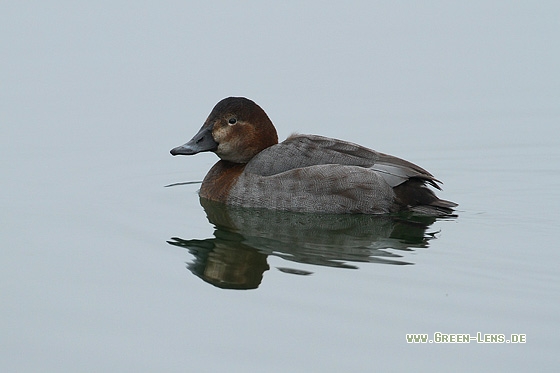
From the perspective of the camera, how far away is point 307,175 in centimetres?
881

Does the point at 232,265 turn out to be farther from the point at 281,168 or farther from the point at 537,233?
the point at 537,233

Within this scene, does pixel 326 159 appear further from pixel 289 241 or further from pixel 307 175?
pixel 289 241

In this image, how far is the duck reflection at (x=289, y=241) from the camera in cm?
721

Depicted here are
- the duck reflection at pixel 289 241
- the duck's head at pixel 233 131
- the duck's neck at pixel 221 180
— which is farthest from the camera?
the duck's head at pixel 233 131

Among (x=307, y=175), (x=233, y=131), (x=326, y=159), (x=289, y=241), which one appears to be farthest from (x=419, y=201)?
(x=233, y=131)

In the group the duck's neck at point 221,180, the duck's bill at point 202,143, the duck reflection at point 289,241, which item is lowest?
the duck reflection at point 289,241

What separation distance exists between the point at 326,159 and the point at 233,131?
44.0 inches

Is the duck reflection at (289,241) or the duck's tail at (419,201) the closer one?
the duck reflection at (289,241)

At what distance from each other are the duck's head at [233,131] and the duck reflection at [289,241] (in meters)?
0.63

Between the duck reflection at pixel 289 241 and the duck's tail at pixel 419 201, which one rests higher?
the duck's tail at pixel 419 201

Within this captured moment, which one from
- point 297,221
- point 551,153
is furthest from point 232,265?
point 551,153

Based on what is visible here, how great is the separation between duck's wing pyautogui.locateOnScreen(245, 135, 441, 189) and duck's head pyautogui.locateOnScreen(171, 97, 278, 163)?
0.38m

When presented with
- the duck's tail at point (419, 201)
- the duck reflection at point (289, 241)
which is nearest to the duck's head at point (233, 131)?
the duck reflection at point (289, 241)

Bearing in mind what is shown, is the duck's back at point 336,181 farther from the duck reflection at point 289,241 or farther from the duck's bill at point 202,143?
the duck's bill at point 202,143
